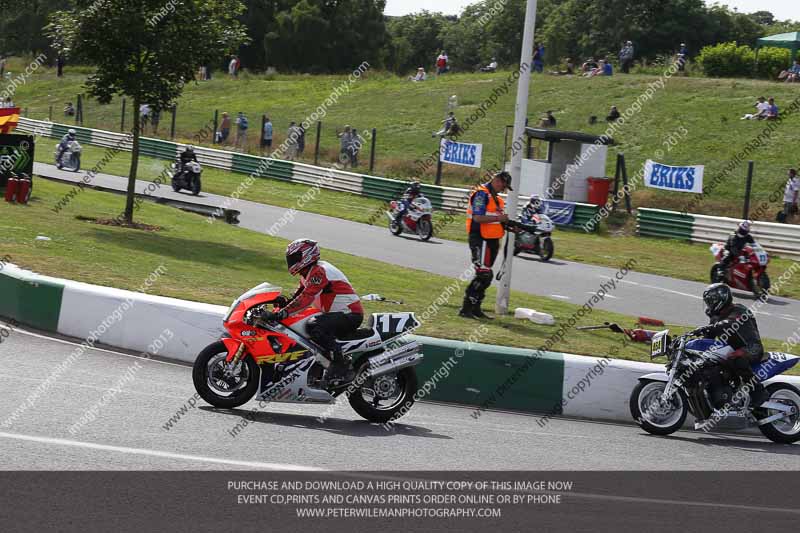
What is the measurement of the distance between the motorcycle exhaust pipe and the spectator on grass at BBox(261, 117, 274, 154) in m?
35.3

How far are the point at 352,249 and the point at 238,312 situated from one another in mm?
15198

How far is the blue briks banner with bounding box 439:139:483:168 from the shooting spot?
35031 mm

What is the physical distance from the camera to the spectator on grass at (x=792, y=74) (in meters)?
49.6

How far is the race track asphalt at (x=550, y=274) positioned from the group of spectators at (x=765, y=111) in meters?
19.5

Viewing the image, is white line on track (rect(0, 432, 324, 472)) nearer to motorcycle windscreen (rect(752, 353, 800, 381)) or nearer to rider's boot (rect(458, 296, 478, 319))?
motorcycle windscreen (rect(752, 353, 800, 381))

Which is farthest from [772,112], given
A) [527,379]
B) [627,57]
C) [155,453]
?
[155,453]

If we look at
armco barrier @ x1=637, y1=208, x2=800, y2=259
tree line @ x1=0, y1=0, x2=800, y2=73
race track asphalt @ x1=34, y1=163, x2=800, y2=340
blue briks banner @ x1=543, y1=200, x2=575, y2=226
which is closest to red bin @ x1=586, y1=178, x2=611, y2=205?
blue briks banner @ x1=543, y1=200, x2=575, y2=226

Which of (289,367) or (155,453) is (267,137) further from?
(155,453)

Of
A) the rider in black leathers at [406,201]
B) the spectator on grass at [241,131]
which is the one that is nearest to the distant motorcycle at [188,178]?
the rider in black leathers at [406,201]

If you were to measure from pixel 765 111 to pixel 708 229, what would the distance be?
55.5ft

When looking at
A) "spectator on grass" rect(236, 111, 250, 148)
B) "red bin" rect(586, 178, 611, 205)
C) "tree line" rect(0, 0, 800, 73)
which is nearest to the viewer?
"red bin" rect(586, 178, 611, 205)

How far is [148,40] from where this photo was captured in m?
20.8

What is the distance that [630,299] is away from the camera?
2044 centimetres
